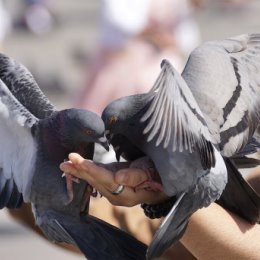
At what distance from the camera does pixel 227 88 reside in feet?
8.57

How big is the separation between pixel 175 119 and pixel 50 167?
415mm

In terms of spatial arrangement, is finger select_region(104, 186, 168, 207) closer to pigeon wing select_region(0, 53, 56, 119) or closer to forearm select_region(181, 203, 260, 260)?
forearm select_region(181, 203, 260, 260)

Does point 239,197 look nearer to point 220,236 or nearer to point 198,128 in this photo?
point 220,236

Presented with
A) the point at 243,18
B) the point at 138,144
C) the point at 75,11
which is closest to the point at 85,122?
the point at 138,144

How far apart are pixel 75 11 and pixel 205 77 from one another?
12.1m

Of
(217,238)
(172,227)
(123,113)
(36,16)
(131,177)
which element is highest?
(123,113)

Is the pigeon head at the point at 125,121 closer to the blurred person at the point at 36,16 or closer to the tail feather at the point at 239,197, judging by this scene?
the tail feather at the point at 239,197

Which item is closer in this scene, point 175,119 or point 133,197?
point 175,119

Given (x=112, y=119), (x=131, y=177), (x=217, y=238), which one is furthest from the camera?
(x=217, y=238)

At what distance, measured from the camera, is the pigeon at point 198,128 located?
2.25m

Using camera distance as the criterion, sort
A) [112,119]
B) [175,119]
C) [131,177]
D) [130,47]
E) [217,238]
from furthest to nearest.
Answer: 1. [130,47]
2. [217,238]
3. [112,119]
4. [131,177]
5. [175,119]

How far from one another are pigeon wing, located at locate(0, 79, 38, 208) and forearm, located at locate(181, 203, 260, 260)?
1.40ft

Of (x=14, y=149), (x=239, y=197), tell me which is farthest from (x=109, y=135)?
(x=239, y=197)

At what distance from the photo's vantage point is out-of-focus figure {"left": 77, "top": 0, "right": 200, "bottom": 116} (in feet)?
18.1
